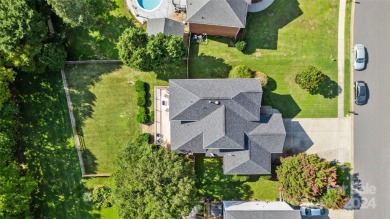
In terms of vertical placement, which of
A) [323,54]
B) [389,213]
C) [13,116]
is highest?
[323,54]

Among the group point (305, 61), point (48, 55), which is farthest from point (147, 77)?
point (305, 61)

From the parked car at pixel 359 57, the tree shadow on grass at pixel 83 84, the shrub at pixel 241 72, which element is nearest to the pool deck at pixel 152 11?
the tree shadow on grass at pixel 83 84

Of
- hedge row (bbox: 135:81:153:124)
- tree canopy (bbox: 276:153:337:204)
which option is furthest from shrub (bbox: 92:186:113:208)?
tree canopy (bbox: 276:153:337:204)

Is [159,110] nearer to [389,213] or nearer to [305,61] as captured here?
[305,61]

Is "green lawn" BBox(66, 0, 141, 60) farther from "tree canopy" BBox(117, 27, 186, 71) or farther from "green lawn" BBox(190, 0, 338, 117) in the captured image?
"green lawn" BBox(190, 0, 338, 117)

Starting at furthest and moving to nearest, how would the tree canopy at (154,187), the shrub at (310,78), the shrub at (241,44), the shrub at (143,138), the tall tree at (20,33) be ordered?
the shrub at (241,44), the shrub at (143,138), the shrub at (310,78), the tree canopy at (154,187), the tall tree at (20,33)

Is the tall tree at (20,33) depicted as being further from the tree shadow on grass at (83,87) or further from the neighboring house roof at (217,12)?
the neighboring house roof at (217,12)
